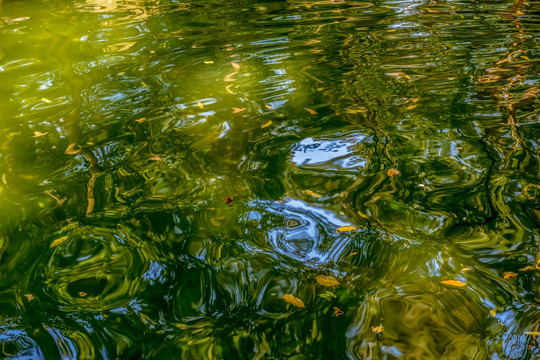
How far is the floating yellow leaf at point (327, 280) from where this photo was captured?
217 cm

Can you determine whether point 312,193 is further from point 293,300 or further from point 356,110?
point 356,110

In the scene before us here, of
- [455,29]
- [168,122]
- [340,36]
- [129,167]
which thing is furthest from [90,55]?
[455,29]

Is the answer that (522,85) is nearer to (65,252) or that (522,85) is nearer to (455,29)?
(455,29)

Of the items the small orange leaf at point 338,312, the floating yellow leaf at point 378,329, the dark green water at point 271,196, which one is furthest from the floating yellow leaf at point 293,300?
the floating yellow leaf at point 378,329

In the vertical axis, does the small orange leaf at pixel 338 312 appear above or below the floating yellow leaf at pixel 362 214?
below

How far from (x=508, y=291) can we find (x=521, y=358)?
387mm

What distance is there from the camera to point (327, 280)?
219cm

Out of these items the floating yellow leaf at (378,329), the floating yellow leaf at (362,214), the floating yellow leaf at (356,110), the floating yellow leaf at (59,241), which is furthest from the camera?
the floating yellow leaf at (356,110)

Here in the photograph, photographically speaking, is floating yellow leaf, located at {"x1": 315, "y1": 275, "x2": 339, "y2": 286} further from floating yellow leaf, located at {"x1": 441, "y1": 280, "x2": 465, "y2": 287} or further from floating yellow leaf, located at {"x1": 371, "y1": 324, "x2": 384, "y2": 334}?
floating yellow leaf, located at {"x1": 441, "y1": 280, "x2": 465, "y2": 287}

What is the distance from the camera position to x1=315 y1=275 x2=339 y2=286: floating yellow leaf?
7.11 ft

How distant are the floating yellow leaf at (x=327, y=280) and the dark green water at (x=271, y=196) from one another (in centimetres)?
4

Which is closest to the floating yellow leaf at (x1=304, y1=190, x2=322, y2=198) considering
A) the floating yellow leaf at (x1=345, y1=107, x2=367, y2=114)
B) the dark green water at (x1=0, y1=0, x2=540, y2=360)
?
the dark green water at (x1=0, y1=0, x2=540, y2=360)

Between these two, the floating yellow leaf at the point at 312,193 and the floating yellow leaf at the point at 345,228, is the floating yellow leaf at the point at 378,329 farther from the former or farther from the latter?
the floating yellow leaf at the point at 312,193

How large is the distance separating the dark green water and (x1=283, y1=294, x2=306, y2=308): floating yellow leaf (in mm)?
27
